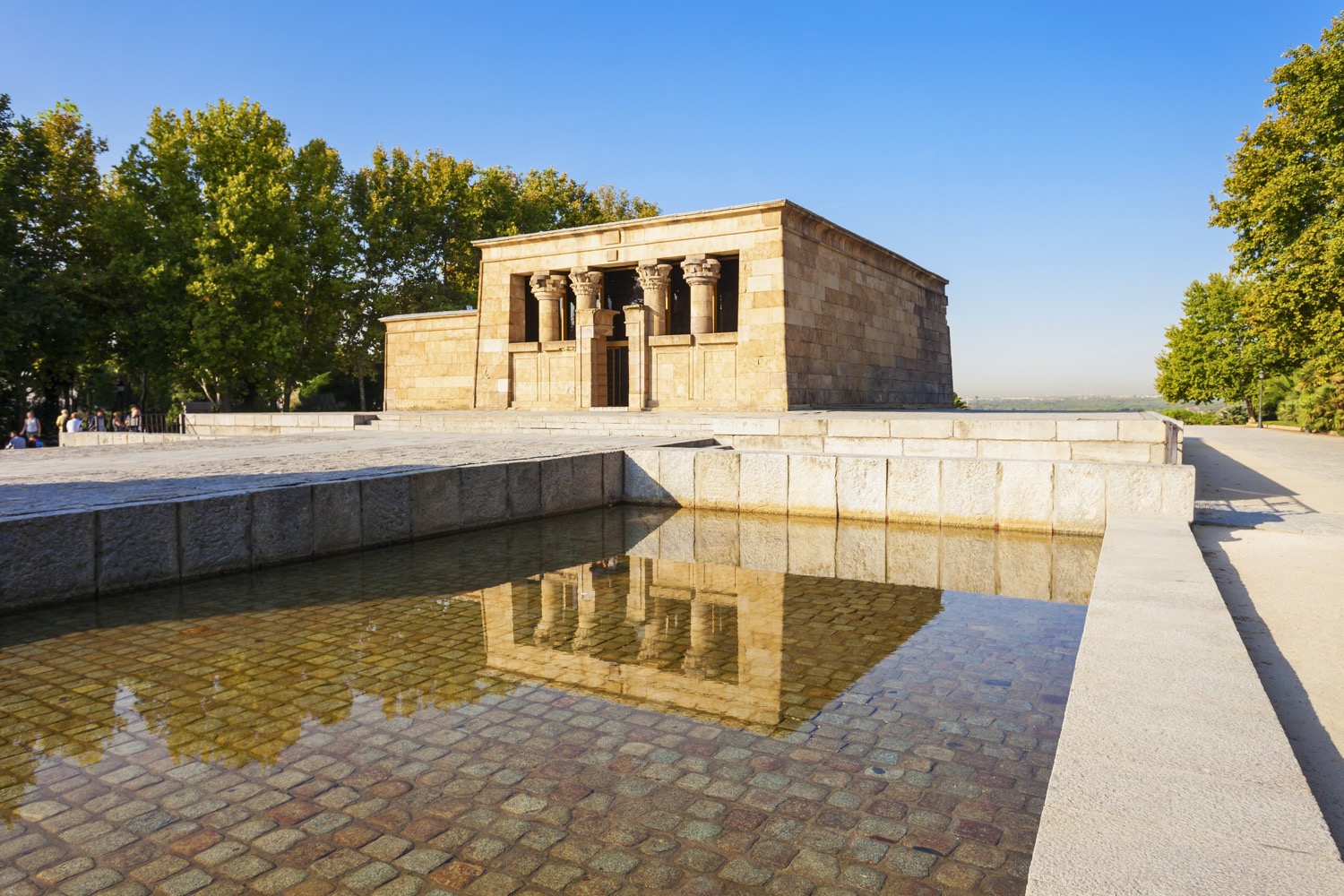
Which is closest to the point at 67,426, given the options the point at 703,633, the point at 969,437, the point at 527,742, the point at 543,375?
the point at 543,375

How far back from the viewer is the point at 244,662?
476cm

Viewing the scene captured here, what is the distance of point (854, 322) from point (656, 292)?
6.39 m

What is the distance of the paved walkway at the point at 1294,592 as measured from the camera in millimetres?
3436

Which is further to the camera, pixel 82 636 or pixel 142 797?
pixel 82 636

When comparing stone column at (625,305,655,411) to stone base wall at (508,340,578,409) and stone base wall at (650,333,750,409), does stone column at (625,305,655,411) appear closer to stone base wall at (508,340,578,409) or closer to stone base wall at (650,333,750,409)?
stone base wall at (650,333,750,409)

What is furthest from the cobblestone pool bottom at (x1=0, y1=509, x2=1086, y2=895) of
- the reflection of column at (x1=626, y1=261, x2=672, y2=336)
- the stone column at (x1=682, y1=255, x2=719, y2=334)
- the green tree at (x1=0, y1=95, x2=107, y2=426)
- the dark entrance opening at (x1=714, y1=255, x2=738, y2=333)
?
the green tree at (x1=0, y1=95, x2=107, y2=426)

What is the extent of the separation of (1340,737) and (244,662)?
5.44 m

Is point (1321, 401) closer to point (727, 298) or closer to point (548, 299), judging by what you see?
point (727, 298)

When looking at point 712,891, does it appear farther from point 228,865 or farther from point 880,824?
point 228,865

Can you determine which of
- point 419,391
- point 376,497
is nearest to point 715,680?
point 376,497

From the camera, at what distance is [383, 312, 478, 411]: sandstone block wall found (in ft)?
93.5

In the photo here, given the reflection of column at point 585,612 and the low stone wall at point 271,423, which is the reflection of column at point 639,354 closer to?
the low stone wall at point 271,423

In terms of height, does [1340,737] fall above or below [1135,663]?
below

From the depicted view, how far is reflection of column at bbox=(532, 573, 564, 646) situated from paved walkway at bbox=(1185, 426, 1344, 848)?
3883mm
